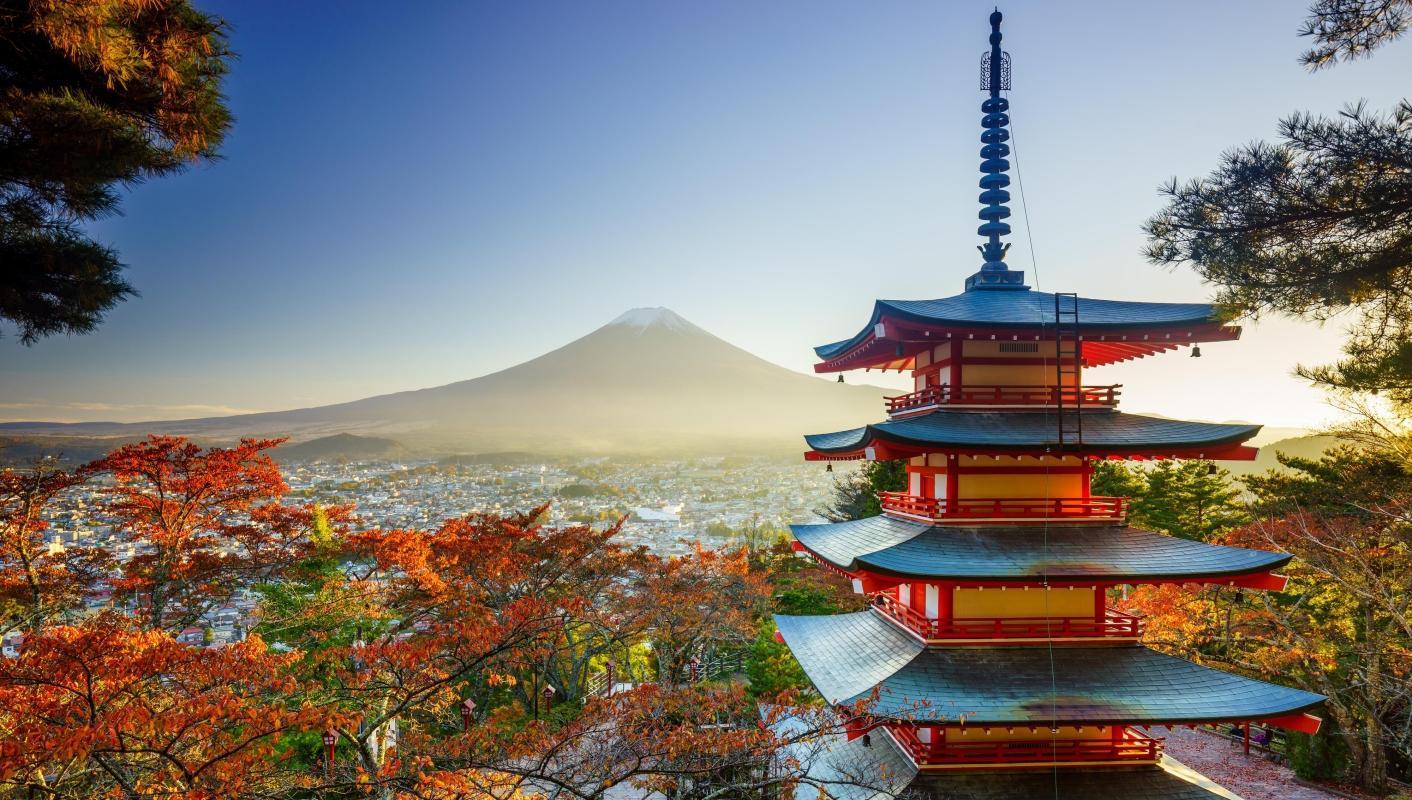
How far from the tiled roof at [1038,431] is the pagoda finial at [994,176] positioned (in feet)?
8.14

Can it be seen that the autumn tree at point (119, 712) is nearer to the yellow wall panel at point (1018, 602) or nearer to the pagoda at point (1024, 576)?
the pagoda at point (1024, 576)

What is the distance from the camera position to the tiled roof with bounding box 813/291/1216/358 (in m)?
8.25

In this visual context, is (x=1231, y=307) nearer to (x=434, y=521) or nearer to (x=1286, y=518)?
(x=1286, y=518)

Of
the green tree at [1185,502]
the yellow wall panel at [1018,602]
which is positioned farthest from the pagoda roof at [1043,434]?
the green tree at [1185,502]

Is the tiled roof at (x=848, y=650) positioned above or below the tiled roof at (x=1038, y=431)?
below

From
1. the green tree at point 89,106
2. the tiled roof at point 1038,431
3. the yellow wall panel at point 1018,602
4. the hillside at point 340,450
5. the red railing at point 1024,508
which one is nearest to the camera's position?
the green tree at point 89,106

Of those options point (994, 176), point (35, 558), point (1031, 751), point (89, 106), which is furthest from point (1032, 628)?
point (35, 558)

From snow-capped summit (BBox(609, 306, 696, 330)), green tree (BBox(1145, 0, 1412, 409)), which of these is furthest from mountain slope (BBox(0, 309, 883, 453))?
green tree (BBox(1145, 0, 1412, 409))

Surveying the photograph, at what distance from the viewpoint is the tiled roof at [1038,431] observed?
7.94m

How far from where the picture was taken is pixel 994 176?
10398 millimetres

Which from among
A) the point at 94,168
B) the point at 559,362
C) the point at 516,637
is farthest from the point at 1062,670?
the point at 559,362

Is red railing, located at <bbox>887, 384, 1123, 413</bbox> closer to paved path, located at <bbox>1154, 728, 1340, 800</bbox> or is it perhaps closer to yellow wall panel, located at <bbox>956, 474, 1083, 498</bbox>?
yellow wall panel, located at <bbox>956, 474, 1083, 498</bbox>

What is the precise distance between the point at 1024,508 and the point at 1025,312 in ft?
8.65

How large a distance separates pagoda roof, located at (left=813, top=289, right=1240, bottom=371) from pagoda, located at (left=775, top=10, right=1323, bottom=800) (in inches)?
1.3
